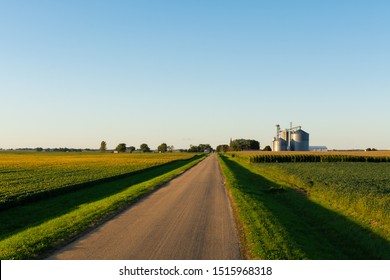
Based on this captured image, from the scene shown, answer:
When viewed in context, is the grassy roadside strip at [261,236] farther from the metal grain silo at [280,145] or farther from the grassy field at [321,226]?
the metal grain silo at [280,145]

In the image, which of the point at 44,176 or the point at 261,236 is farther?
the point at 44,176

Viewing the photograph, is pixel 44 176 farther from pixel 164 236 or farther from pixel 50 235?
pixel 164 236

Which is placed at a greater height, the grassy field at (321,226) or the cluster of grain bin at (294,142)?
the cluster of grain bin at (294,142)

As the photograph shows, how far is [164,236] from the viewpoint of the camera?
37.0 feet

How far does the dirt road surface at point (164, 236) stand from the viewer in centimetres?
934

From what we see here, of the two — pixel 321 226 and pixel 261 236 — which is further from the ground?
pixel 261 236

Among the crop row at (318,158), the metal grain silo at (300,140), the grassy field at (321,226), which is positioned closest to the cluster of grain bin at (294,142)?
the metal grain silo at (300,140)

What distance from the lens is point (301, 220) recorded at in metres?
16.6

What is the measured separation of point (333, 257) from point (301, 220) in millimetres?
6314

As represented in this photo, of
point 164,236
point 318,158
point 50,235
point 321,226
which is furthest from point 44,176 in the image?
point 318,158

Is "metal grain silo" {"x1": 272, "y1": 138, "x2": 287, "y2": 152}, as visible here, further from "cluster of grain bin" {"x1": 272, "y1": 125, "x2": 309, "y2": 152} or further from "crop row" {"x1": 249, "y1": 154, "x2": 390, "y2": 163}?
"crop row" {"x1": 249, "y1": 154, "x2": 390, "y2": 163}
